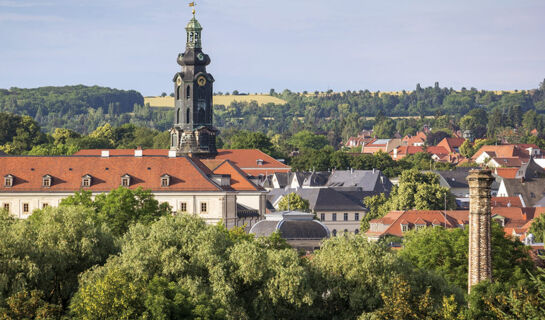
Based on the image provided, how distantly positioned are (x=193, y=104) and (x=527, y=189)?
168 ft

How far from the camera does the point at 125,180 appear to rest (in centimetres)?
11069

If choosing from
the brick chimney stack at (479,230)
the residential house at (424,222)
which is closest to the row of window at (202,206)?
the residential house at (424,222)

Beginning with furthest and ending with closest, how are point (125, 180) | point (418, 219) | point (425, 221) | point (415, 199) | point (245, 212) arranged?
1. point (415, 199)
2. point (418, 219)
3. point (425, 221)
4. point (245, 212)
5. point (125, 180)

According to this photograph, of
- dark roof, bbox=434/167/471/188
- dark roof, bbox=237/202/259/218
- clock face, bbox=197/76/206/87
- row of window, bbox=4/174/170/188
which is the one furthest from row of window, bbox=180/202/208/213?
dark roof, bbox=434/167/471/188

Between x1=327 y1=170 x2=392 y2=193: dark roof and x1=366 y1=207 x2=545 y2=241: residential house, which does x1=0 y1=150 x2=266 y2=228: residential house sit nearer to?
x1=366 y1=207 x2=545 y2=241: residential house

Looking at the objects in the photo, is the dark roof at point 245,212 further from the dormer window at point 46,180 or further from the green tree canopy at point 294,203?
the green tree canopy at point 294,203

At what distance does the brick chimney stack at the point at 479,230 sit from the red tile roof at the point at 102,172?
51.4m

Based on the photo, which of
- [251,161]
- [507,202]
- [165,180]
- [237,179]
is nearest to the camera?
[165,180]

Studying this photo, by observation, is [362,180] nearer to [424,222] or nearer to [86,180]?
[424,222]

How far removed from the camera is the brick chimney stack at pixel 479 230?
5878cm

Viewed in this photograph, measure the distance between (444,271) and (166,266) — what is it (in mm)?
20773

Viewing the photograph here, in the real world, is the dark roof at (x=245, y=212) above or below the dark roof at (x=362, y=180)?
below

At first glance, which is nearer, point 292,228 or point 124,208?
point 124,208

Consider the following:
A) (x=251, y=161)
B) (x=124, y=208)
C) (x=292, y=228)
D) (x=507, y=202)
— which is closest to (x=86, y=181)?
(x=292, y=228)
